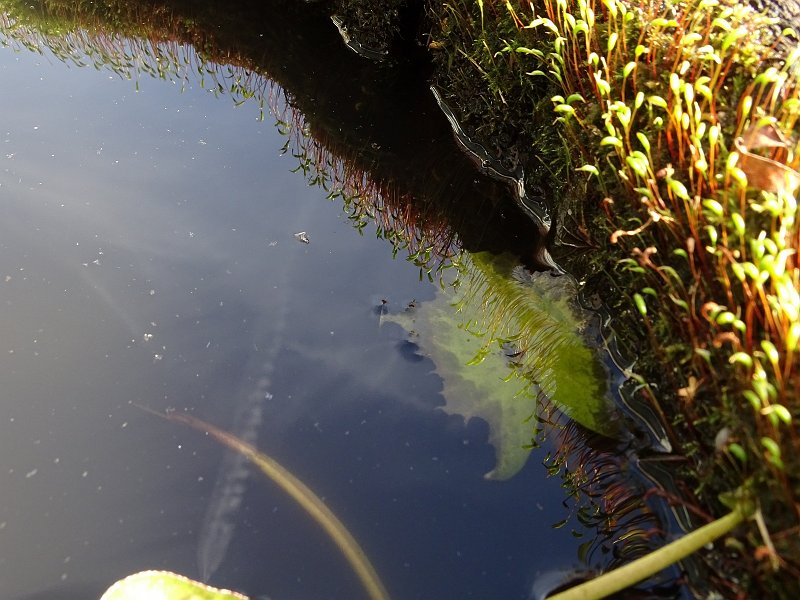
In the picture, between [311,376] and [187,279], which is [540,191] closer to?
[311,376]

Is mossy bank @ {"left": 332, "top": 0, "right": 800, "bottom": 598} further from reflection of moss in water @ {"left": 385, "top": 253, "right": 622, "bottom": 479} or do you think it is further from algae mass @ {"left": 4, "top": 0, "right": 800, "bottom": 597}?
reflection of moss in water @ {"left": 385, "top": 253, "right": 622, "bottom": 479}

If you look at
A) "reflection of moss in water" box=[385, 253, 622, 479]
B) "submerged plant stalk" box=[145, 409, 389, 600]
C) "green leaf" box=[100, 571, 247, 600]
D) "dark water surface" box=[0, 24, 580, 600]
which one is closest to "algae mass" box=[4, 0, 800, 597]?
"reflection of moss in water" box=[385, 253, 622, 479]

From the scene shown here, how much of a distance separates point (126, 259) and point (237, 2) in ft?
9.90

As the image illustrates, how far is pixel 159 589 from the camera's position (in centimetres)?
170

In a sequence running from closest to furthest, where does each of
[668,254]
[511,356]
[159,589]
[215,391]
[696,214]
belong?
1. [159,589]
2. [696,214]
3. [668,254]
4. [215,391]
5. [511,356]

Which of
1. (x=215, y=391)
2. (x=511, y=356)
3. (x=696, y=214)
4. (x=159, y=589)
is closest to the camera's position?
Result: (x=159, y=589)

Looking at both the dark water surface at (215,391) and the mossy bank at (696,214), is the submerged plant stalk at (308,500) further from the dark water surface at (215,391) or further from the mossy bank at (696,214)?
the mossy bank at (696,214)

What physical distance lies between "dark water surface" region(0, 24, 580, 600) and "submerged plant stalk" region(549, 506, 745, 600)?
27 cm

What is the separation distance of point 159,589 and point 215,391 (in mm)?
895

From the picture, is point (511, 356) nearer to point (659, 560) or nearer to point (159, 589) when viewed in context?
point (659, 560)

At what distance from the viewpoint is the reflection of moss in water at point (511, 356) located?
237cm

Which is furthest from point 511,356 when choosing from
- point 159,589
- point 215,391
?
point 159,589

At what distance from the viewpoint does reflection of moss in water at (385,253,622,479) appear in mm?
2371

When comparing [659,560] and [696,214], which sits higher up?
[696,214]
